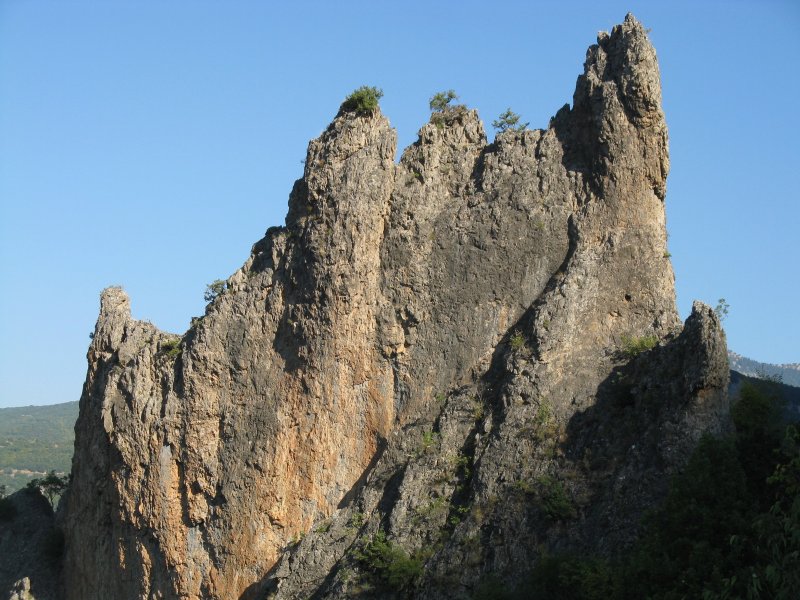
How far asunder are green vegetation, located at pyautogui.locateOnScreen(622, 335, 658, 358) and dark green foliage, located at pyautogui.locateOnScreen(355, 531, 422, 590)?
22.6ft

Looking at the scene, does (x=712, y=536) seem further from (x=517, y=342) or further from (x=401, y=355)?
(x=401, y=355)

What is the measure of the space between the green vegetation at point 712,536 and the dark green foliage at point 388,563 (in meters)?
2.21

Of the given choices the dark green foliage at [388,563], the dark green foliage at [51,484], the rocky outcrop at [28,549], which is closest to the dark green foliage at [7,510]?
the rocky outcrop at [28,549]

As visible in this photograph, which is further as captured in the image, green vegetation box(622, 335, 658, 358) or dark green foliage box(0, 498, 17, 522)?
dark green foliage box(0, 498, 17, 522)

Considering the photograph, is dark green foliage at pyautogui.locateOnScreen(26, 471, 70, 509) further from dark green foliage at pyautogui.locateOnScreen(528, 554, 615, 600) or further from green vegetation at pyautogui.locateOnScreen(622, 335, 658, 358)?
dark green foliage at pyautogui.locateOnScreen(528, 554, 615, 600)

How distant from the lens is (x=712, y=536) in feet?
78.6

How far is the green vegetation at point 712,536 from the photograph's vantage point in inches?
875

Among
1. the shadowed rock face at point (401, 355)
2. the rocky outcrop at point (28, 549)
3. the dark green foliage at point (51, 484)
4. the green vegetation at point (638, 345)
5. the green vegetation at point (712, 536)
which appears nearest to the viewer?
the green vegetation at point (712, 536)

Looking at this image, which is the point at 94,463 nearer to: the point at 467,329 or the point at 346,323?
the point at 346,323

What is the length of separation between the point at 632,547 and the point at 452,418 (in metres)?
6.66

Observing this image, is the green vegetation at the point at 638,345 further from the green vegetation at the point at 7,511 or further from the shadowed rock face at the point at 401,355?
the green vegetation at the point at 7,511

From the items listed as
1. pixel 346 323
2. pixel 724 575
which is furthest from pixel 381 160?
pixel 724 575

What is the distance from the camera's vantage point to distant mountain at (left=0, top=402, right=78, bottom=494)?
13750 cm

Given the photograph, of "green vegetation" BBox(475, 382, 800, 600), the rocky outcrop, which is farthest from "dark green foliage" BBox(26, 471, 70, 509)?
"green vegetation" BBox(475, 382, 800, 600)
